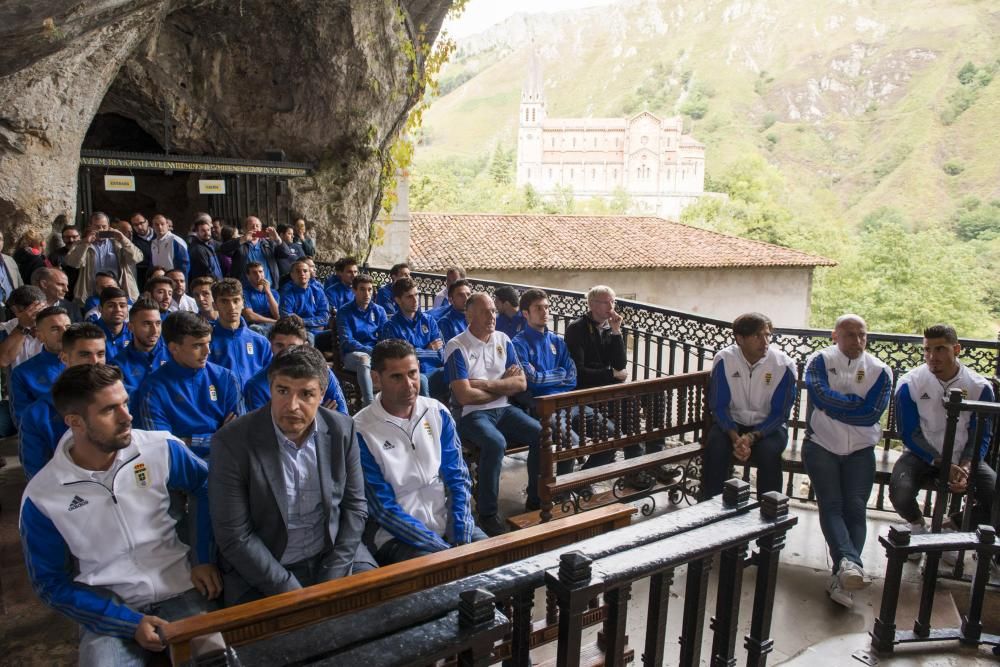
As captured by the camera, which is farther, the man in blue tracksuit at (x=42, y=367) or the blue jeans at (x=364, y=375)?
the blue jeans at (x=364, y=375)

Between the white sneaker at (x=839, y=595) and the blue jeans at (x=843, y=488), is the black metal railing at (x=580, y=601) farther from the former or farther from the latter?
the blue jeans at (x=843, y=488)

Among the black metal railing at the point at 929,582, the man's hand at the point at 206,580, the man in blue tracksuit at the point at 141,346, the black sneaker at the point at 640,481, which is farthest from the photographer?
the black sneaker at the point at 640,481

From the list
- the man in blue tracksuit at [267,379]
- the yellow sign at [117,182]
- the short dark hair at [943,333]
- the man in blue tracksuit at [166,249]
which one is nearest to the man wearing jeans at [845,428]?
the short dark hair at [943,333]

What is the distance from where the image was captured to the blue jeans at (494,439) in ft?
14.7

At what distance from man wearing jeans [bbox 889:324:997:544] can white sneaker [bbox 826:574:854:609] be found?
0.89 meters

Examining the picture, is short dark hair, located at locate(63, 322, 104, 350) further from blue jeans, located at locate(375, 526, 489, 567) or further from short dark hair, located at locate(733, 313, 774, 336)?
short dark hair, located at locate(733, 313, 774, 336)

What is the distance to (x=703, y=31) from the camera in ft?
447

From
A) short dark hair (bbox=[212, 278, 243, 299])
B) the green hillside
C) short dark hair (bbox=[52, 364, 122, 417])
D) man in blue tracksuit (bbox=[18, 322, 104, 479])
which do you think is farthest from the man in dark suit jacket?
the green hillside

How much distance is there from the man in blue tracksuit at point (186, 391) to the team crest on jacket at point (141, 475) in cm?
123

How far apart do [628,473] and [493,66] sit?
161 m

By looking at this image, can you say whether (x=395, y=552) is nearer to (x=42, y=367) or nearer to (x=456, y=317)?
(x=42, y=367)

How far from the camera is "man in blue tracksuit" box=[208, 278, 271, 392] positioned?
4.87 meters

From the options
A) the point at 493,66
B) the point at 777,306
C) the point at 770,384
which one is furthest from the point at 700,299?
the point at 493,66

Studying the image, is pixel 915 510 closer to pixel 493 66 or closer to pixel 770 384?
pixel 770 384
